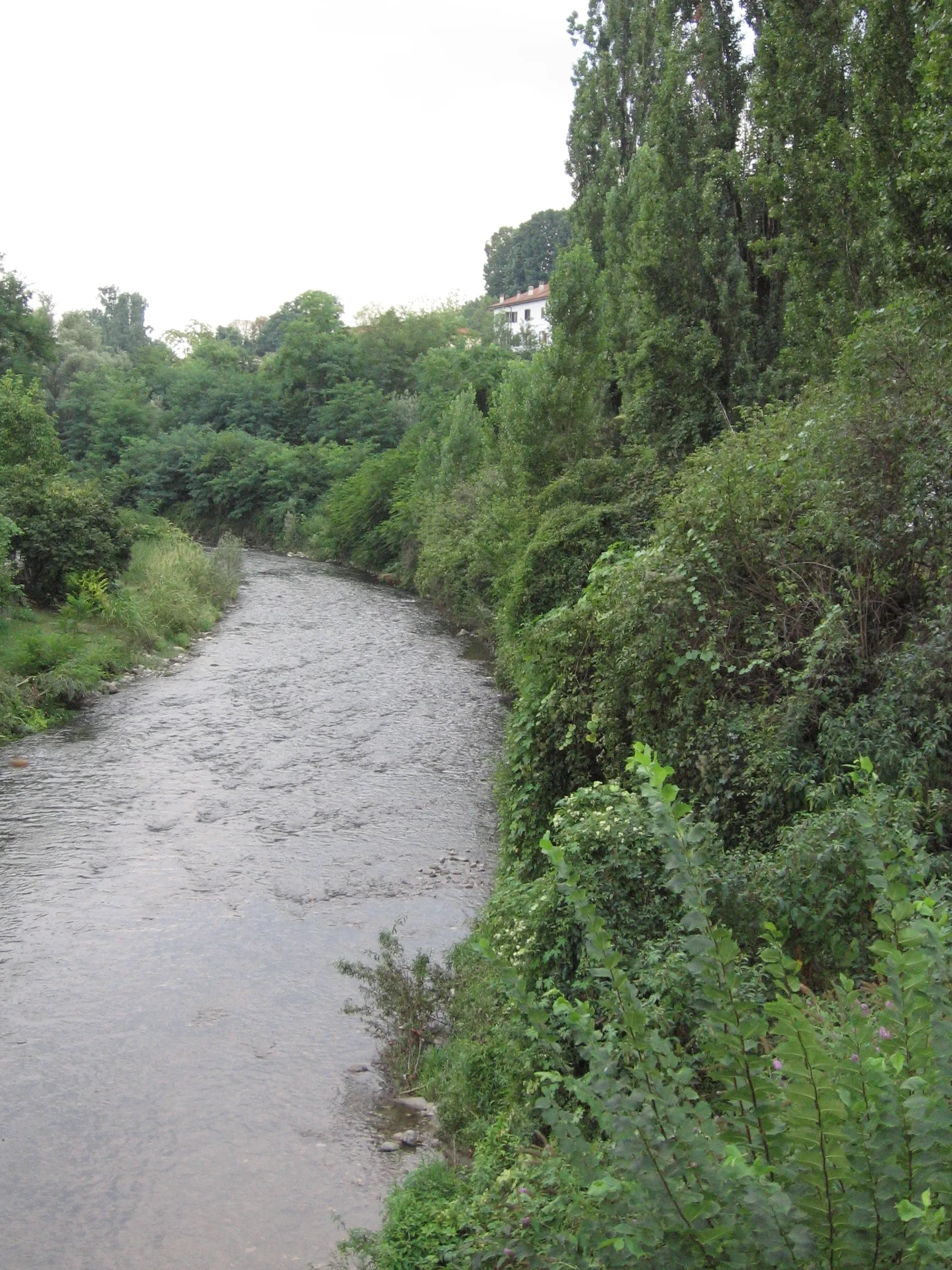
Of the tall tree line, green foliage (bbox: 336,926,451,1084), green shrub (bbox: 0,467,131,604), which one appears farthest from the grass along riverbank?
the tall tree line

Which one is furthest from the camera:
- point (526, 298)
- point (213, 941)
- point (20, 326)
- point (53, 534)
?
point (526, 298)

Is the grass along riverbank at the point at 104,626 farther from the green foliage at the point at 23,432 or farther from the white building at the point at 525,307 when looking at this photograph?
the white building at the point at 525,307

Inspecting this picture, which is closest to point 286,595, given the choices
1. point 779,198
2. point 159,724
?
point 159,724

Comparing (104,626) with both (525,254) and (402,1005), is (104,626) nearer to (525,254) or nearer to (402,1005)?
(402,1005)

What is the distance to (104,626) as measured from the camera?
2266 centimetres

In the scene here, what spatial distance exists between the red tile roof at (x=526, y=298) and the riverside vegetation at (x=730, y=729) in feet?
214

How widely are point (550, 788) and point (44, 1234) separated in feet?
16.8

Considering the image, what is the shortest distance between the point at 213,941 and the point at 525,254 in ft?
293

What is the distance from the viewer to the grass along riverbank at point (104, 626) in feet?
58.4

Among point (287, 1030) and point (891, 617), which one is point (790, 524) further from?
point (287, 1030)

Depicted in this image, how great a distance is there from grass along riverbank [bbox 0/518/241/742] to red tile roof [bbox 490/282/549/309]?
58.7 metres

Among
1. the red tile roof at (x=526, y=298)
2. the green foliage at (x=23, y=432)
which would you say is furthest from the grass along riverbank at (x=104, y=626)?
Answer: the red tile roof at (x=526, y=298)

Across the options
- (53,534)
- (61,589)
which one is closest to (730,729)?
(61,589)

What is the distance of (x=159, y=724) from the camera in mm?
17453
